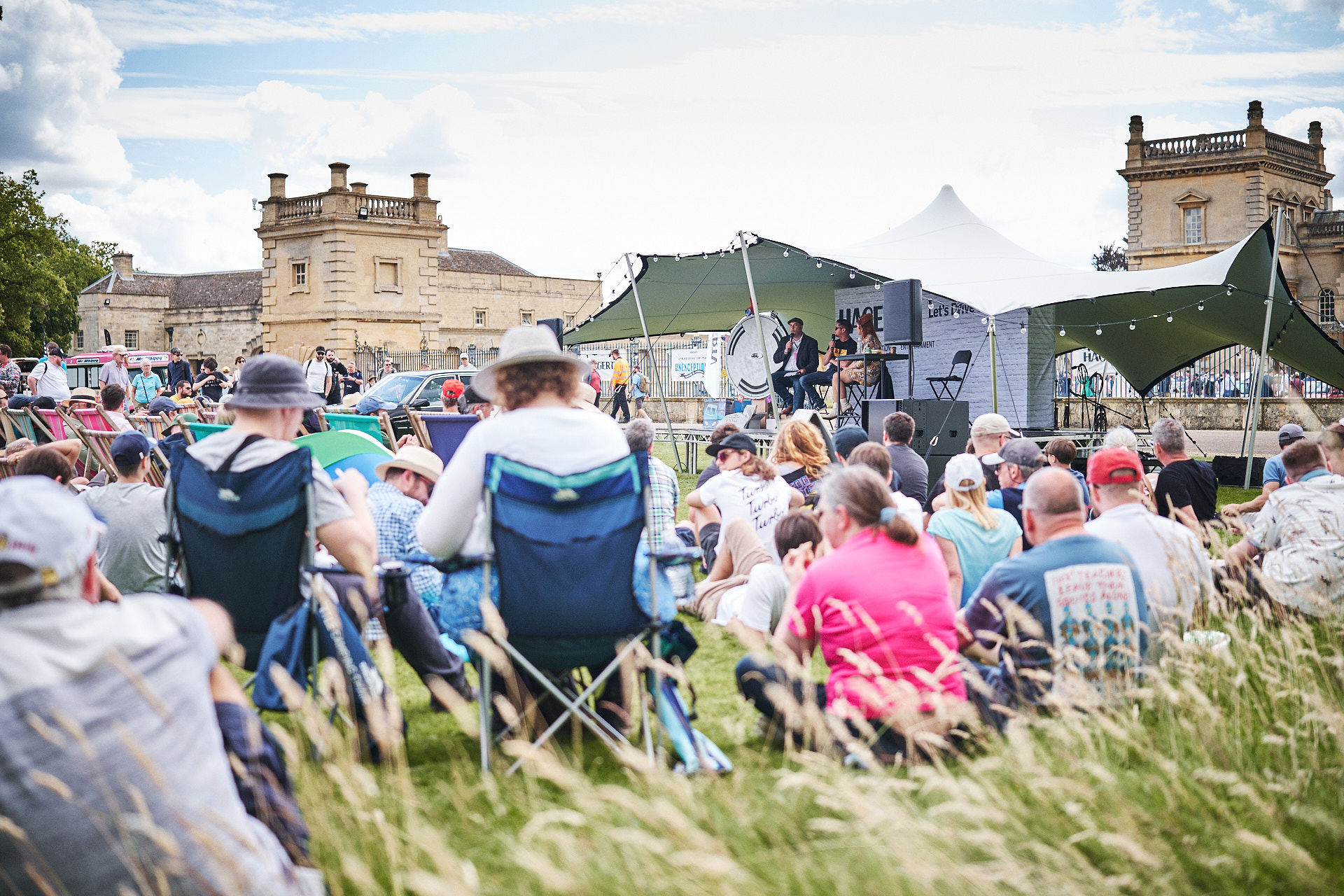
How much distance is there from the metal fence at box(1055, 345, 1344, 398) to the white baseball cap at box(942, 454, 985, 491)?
17.2m

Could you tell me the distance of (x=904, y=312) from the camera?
38.6 feet

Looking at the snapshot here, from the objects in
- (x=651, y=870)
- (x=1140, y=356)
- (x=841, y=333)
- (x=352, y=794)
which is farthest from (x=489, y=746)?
(x=1140, y=356)

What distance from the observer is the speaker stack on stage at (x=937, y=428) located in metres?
11.1

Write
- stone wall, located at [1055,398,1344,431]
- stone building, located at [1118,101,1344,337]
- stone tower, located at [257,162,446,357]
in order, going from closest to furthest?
1. stone wall, located at [1055,398,1344,431]
2. stone tower, located at [257,162,446,357]
3. stone building, located at [1118,101,1344,337]

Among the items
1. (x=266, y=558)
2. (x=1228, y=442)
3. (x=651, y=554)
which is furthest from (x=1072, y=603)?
(x=1228, y=442)

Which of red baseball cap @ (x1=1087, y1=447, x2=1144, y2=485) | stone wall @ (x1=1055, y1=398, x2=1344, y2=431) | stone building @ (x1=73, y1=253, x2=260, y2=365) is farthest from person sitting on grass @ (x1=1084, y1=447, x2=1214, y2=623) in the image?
stone building @ (x1=73, y1=253, x2=260, y2=365)

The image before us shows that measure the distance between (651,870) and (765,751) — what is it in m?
1.37

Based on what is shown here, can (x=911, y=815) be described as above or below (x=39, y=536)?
below

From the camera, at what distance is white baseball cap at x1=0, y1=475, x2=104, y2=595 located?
1.83m

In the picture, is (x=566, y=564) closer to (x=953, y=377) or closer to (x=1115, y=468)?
(x=1115, y=468)

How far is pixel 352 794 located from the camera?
2449 millimetres

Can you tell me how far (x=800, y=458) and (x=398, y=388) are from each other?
11429 mm

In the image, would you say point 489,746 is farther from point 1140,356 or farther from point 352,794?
point 1140,356

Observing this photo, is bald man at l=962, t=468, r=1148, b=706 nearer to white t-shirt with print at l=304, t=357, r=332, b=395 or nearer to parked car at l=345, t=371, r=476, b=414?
parked car at l=345, t=371, r=476, b=414
